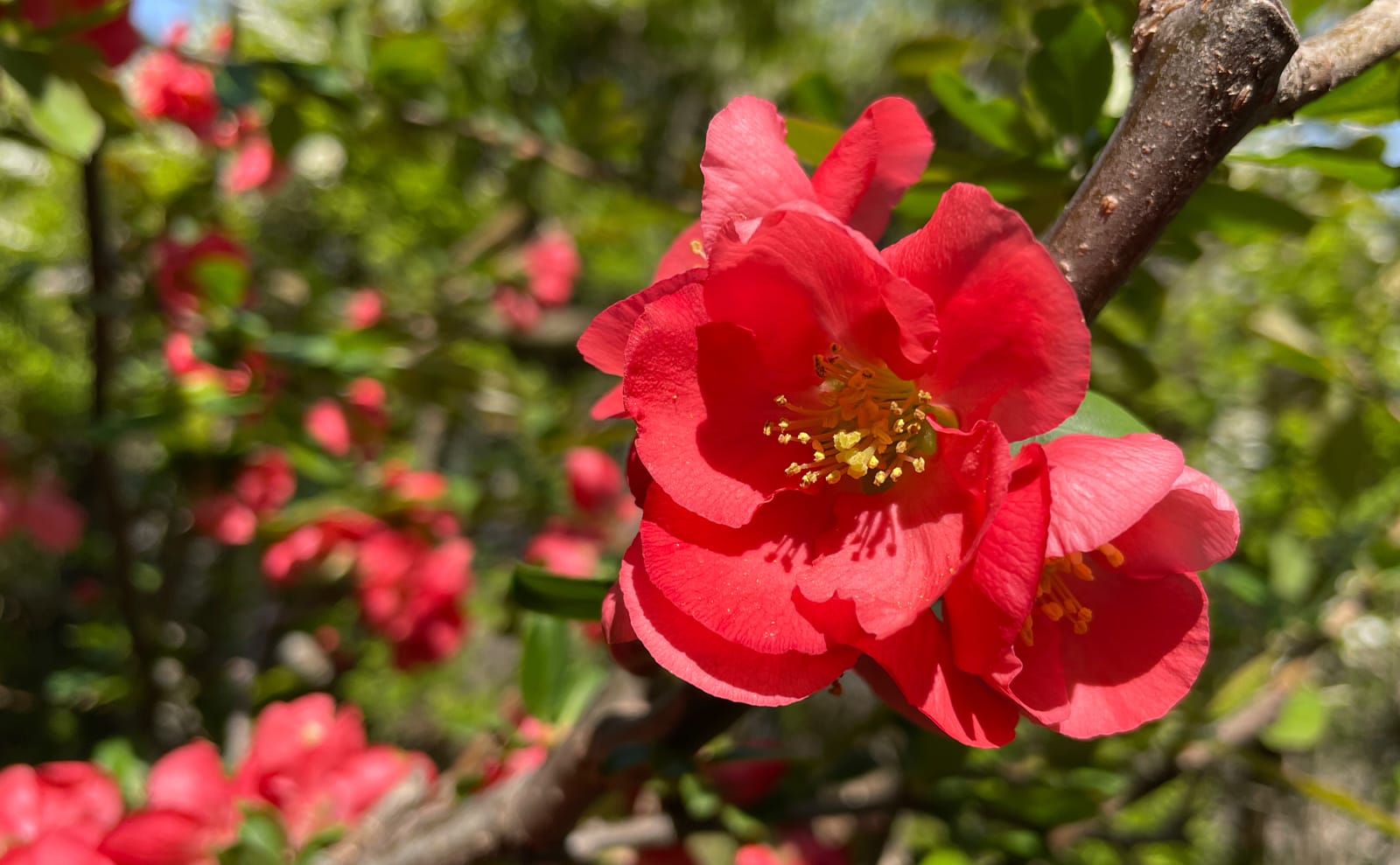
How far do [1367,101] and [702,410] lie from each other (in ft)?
1.31

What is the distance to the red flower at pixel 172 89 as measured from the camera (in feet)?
4.23

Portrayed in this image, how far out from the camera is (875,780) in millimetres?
896

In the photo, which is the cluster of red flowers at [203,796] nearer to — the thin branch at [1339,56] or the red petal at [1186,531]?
the red petal at [1186,531]

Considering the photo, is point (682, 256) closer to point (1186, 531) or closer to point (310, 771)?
point (1186, 531)

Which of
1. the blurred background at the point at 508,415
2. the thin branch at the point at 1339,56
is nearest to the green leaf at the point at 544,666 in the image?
the blurred background at the point at 508,415

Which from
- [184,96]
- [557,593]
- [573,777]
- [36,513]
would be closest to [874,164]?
[557,593]

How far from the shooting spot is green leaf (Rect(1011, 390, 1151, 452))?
0.37 m

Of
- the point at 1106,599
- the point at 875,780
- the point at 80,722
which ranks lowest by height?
the point at 80,722

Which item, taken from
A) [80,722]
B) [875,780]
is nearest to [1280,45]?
[875,780]

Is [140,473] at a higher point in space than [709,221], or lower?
lower

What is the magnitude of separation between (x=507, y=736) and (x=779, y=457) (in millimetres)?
544

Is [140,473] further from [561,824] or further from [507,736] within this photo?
[561,824]

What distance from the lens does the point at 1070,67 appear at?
0.49 meters

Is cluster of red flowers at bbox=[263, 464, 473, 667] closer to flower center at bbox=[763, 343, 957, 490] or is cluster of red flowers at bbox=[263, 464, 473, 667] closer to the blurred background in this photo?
the blurred background
